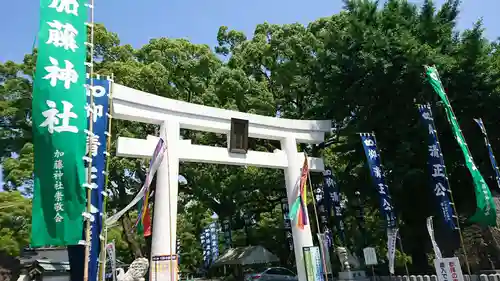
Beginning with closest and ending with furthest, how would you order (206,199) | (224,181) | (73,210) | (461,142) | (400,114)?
(73,210)
(461,142)
(400,114)
(224,181)
(206,199)

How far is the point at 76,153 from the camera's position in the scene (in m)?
5.81

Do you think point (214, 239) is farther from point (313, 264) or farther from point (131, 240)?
point (313, 264)

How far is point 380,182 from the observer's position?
10.7 meters

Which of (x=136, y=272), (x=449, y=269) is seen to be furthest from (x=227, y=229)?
(x=449, y=269)

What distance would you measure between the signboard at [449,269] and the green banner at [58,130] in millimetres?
6984

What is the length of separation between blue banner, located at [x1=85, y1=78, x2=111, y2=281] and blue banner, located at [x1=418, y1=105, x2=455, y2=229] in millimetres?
7605

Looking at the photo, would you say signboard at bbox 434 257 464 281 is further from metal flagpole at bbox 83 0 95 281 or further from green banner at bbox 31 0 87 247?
green banner at bbox 31 0 87 247

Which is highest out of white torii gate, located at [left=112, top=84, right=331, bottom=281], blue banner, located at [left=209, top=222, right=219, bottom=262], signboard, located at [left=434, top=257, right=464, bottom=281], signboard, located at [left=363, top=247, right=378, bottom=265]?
white torii gate, located at [left=112, top=84, right=331, bottom=281]

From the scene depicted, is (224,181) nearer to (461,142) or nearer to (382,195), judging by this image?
(382,195)

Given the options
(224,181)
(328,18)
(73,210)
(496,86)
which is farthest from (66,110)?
(328,18)

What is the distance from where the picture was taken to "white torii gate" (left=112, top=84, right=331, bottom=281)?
927cm

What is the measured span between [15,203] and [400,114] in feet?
39.3

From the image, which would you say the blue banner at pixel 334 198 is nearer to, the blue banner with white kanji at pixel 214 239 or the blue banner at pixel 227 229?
the blue banner at pixel 227 229

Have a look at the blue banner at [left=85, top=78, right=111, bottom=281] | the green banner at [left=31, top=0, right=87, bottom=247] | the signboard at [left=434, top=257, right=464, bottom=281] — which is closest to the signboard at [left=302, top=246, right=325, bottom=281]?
the signboard at [left=434, top=257, right=464, bottom=281]
